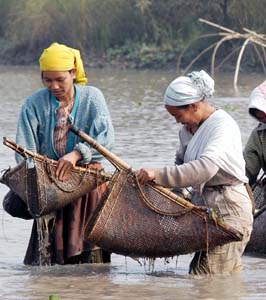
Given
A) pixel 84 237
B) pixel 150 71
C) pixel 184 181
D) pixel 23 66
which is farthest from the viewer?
pixel 23 66

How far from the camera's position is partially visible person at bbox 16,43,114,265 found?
6535mm

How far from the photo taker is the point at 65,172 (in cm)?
644

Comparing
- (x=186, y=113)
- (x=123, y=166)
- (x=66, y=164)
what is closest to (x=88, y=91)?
(x=66, y=164)

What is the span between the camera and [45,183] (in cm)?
644

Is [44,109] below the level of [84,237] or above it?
above

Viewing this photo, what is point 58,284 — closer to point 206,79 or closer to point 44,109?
point 44,109

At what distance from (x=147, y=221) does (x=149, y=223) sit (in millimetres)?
15

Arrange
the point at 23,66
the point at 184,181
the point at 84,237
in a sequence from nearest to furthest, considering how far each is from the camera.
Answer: the point at 184,181, the point at 84,237, the point at 23,66

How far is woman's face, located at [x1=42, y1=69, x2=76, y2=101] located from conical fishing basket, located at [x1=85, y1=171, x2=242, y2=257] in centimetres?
74

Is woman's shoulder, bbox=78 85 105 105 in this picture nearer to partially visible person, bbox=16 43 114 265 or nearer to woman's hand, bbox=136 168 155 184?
partially visible person, bbox=16 43 114 265

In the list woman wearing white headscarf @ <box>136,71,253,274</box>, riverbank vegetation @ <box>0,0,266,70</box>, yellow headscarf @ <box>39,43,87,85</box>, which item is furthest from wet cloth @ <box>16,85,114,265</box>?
riverbank vegetation @ <box>0,0,266,70</box>

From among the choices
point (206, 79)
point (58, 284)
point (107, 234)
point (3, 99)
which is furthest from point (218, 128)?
point (3, 99)

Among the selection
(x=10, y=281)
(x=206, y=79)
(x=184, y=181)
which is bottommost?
(x=10, y=281)

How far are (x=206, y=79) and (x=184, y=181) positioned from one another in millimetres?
584
